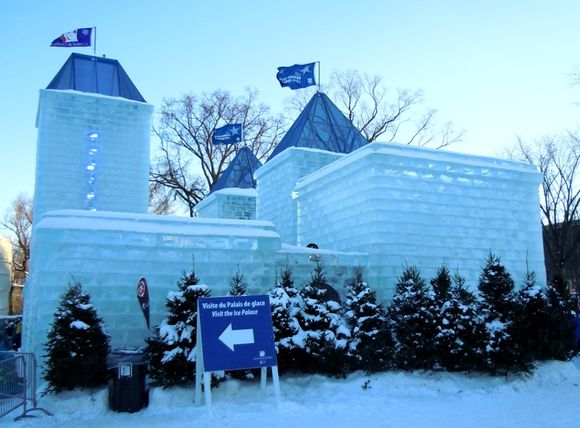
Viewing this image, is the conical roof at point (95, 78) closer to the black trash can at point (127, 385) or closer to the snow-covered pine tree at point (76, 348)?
the snow-covered pine tree at point (76, 348)

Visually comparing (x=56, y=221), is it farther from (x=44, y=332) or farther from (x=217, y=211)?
(x=217, y=211)

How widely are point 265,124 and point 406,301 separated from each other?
2847 centimetres

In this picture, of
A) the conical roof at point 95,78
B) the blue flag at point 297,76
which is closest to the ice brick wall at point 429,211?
the blue flag at point 297,76

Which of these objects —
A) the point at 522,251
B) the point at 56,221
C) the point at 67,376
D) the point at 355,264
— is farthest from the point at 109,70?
the point at 522,251

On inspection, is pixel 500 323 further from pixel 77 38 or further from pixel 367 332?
pixel 77 38

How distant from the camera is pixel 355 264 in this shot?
12867mm

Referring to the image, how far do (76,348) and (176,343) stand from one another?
1534mm

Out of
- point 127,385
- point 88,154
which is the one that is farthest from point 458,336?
point 88,154

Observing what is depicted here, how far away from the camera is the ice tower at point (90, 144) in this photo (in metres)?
16.8

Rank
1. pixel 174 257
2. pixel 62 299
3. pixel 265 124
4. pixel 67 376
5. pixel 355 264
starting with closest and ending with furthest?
pixel 67 376
pixel 62 299
pixel 174 257
pixel 355 264
pixel 265 124

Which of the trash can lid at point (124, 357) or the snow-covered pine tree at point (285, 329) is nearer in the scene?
the trash can lid at point (124, 357)

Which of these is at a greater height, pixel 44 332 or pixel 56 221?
pixel 56 221

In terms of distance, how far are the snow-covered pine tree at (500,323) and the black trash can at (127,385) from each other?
19.9ft

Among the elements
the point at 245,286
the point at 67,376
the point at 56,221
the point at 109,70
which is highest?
the point at 109,70
